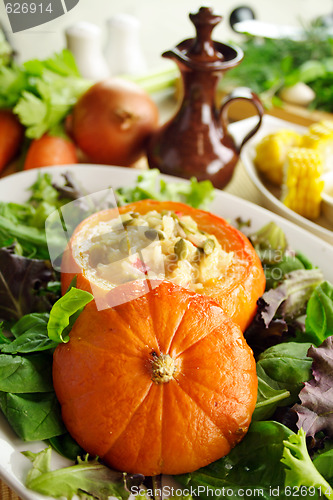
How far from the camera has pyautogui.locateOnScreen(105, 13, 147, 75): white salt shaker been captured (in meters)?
3.45

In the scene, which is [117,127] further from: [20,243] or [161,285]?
[161,285]

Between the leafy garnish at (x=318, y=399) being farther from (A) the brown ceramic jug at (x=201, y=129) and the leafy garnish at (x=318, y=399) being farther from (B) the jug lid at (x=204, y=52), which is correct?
(B) the jug lid at (x=204, y=52)

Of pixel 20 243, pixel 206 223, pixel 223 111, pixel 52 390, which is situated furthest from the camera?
pixel 223 111

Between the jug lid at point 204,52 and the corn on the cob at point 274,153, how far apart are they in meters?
0.50

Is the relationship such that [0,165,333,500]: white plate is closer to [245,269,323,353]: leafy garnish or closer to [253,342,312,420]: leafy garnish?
[245,269,323,353]: leafy garnish

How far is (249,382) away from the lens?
3.92ft

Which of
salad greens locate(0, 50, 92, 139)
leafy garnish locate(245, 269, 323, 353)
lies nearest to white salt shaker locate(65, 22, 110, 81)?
salad greens locate(0, 50, 92, 139)

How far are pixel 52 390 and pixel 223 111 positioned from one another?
1515 mm

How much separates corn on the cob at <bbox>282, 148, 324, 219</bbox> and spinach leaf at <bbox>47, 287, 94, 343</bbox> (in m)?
1.32

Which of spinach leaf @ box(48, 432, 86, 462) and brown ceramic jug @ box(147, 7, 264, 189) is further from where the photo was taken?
brown ceramic jug @ box(147, 7, 264, 189)

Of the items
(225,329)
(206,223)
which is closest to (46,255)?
(206,223)

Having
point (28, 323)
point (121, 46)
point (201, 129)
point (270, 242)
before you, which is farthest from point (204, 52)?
point (121, 46)

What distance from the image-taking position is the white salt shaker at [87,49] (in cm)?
319

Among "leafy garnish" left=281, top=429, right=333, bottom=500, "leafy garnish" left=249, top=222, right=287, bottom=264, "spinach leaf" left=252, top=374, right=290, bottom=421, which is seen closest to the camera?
"leafy garnish" left=281, top=429, right=333, bottom=500
